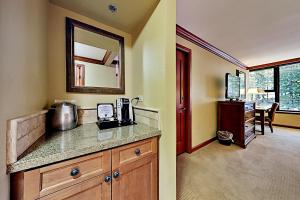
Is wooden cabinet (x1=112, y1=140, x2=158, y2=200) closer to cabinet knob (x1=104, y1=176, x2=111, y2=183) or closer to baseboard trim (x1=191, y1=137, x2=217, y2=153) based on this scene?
cabinet knob (x1=104, y1=176, x2=111, y2=183)

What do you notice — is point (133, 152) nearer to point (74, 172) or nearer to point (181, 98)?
point (74, 172)

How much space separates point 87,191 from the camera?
2.56 feet

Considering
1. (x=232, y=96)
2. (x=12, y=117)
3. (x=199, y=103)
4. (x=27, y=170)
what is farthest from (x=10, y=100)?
(x=232, y=96)

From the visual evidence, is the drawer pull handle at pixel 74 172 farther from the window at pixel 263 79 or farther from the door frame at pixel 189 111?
the window at pixel 263 79

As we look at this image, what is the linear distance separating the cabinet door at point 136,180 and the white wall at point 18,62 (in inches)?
21.3

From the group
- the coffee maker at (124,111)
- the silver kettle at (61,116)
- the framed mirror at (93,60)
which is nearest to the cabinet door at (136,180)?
the coffee maker at (124,111)

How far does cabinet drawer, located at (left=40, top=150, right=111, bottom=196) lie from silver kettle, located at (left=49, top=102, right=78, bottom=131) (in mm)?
522

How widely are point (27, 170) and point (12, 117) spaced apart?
256mm

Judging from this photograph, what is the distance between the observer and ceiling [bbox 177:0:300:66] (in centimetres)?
175

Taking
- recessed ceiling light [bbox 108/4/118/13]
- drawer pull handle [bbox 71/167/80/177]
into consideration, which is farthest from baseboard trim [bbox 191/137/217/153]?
recessed ceiling light [bbox 108/4/118/13]

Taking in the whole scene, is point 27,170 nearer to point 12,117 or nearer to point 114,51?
point 12,117

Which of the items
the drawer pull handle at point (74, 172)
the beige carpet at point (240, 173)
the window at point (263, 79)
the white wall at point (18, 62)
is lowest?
the beige carpet at point (240, 173)

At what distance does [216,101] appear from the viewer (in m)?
3.49

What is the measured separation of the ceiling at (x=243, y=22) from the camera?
1753mm
